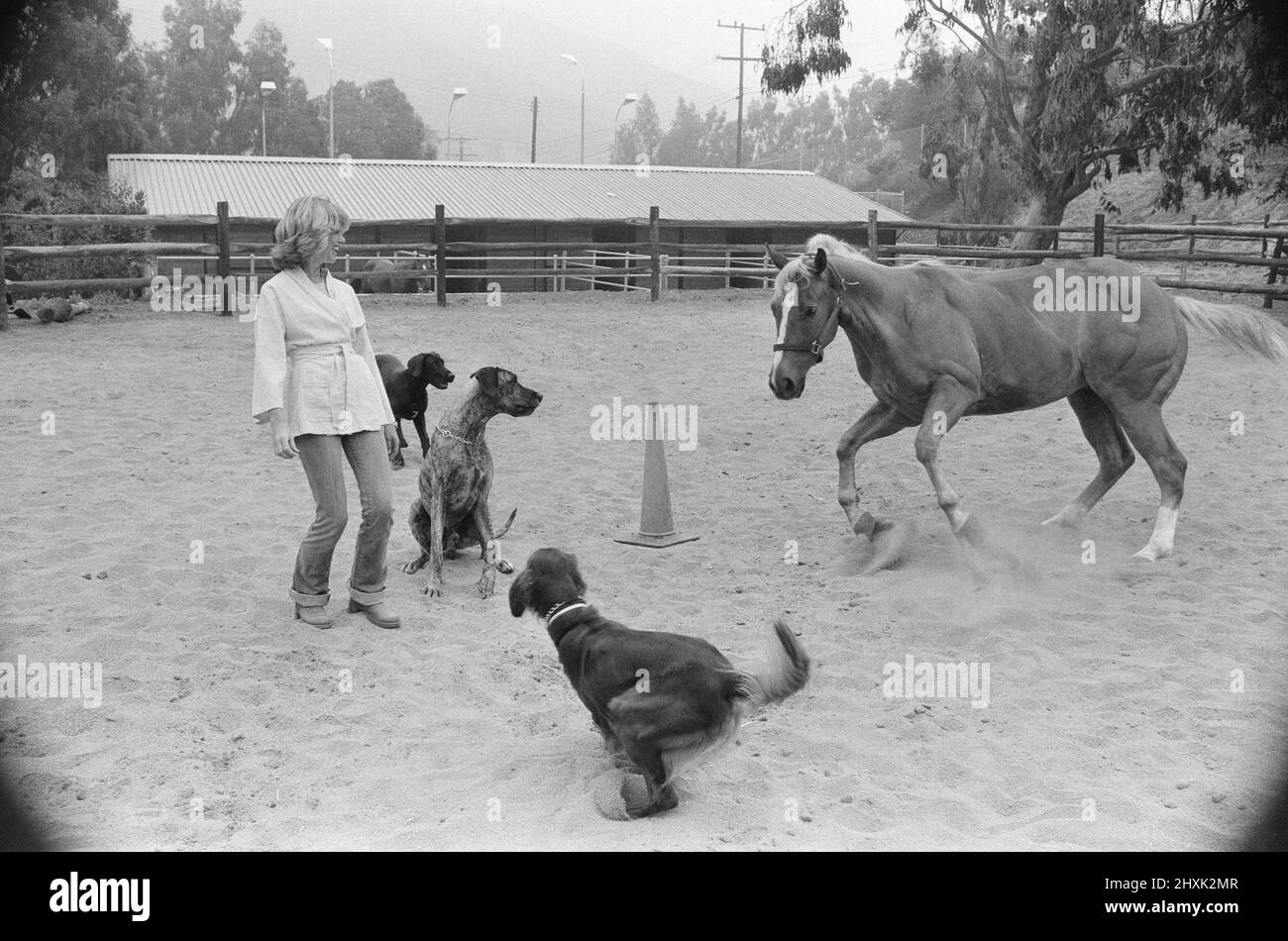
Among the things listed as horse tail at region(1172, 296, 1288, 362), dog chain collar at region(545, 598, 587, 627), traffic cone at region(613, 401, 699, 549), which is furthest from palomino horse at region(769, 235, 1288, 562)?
dog chain collar at region(545, 598, 587, 627)

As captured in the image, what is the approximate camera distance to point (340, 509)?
5.21 meters

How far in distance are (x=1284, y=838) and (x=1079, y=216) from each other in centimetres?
5178

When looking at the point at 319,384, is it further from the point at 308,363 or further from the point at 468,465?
the point at 468,465

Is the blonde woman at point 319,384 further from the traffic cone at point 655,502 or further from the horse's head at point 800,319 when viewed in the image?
the horse's head at point 800,319

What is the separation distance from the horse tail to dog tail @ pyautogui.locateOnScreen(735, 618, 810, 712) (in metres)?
5.10

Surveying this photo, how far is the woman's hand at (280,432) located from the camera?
4.94 metres

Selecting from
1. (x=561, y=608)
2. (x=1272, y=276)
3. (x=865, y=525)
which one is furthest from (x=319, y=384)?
(x=1272, y=276)

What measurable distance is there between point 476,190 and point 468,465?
1090 inches

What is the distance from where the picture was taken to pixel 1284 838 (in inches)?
136

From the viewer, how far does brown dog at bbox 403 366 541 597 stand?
6.05 meters

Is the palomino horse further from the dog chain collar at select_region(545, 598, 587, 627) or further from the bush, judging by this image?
the bush

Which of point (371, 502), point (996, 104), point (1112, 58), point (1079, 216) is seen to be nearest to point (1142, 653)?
point (371, 502)

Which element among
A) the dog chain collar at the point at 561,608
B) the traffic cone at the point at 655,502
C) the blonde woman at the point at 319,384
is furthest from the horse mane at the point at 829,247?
the dog chain collar at the point at 561,608

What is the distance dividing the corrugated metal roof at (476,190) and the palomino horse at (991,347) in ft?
71.8
